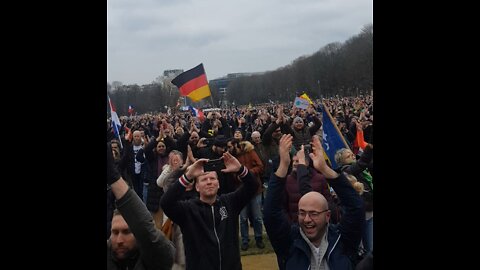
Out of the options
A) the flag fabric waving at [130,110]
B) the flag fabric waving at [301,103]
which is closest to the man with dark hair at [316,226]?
the flag fabric waving at [301,103]

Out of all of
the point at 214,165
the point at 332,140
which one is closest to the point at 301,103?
the point at 332,140

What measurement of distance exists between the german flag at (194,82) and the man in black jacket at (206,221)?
2.42 meters

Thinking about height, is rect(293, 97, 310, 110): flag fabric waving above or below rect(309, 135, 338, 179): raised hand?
above

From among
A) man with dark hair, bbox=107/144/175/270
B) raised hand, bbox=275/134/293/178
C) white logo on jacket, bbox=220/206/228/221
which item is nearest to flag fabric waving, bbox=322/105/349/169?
raised hand, bbox=275/134/293/178

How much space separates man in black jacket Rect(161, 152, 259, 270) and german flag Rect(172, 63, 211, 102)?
2.42 metres

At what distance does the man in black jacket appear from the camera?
3.74 m

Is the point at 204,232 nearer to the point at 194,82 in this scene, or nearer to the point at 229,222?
the point at 229,222

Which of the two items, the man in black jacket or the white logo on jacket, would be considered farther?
the white logo on jacket

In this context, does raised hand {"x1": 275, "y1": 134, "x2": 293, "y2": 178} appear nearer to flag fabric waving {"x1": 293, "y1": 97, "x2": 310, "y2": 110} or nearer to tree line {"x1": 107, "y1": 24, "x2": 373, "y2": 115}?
tree line {"x1": 107, "y1": 24, "x2": 373, "y2": 115}

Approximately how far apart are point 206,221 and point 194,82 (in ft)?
8.86
